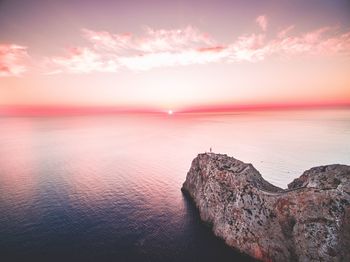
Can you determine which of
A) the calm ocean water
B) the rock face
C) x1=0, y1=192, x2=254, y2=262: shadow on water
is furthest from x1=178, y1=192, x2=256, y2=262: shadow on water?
the rock face

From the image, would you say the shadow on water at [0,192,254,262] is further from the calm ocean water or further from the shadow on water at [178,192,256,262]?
the calm ocean water

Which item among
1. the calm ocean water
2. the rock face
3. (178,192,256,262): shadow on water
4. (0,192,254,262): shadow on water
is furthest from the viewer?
the calm ocean water

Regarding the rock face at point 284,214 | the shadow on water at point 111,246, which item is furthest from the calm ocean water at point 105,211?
the rock face at point 284,214

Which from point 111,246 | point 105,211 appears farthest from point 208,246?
point 105,211

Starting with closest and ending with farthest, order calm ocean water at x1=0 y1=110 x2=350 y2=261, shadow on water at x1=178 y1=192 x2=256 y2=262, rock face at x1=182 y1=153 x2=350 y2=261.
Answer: rock face at x1=182 y1=153 x2=350 y2=261
shadow on water at x1=178 y1=192 x2=256 y2=262
calm ocean water at x1=0 y1=110 x2=350 y2=261

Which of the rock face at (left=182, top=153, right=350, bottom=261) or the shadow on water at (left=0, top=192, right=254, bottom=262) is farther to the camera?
the shadow on water at (left=0, top=192, right=254, bottom=262)

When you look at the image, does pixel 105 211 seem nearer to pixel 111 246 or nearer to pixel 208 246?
pixel 111 246

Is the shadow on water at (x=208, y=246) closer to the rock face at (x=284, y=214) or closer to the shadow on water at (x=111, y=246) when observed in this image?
the shadow on water at (x=111, y=246)

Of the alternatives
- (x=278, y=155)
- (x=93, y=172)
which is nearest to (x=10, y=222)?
(x=93, y=172)

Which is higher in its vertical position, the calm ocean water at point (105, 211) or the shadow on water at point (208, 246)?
the shadow on water at point (208, 246)
